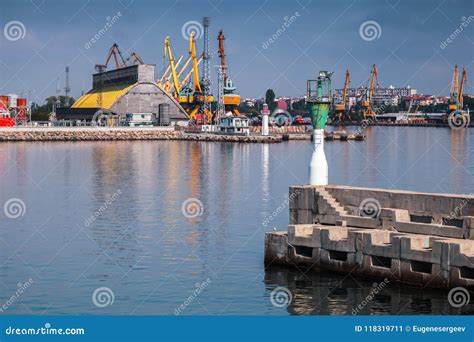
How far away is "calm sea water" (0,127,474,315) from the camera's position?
2059 cm

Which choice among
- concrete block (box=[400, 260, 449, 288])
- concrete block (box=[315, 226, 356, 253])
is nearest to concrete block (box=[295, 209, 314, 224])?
concrete block (box=[315, 226, 356, 253])

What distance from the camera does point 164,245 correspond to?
94.0 ft

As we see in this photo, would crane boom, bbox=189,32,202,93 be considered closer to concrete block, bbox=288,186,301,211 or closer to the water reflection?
concrete block, bbox=288,186,301,211

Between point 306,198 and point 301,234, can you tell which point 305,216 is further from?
point 301,234

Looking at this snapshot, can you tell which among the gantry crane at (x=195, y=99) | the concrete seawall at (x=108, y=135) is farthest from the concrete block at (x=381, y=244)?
the gantry crane at (x=195, y=99)

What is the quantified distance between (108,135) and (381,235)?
112 m

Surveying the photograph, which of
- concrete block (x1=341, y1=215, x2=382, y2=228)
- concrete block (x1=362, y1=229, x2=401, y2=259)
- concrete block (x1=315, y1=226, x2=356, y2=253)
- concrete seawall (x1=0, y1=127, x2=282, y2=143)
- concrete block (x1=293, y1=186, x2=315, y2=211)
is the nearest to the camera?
concrete block (x1=362, y1=229, x2=401, y2=259)

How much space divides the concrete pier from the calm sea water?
15.5 inches

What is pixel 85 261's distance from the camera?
26.1 m

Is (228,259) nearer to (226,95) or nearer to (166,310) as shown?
(166,310)

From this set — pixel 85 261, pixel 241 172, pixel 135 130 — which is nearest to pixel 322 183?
pixel 85 261

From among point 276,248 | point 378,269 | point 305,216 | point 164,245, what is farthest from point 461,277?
point 164,245

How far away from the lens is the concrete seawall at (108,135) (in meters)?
122

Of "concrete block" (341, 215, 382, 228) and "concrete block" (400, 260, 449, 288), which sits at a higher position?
"concrete block" (341, 215, 382, 228)
